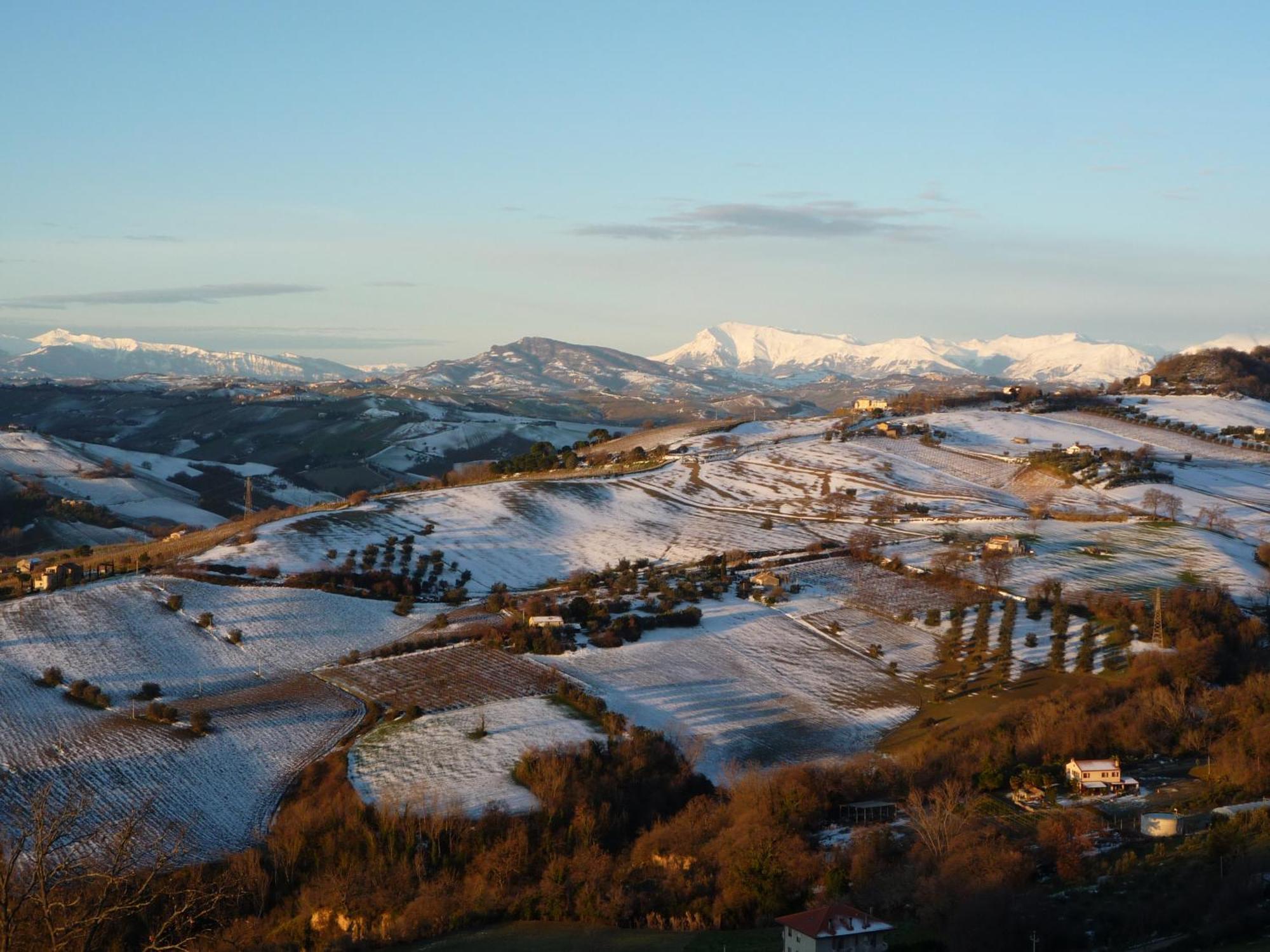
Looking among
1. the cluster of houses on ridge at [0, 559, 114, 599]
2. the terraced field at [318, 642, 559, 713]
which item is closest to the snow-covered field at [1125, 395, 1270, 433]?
the terraced field at [318, 642, 559, 713]

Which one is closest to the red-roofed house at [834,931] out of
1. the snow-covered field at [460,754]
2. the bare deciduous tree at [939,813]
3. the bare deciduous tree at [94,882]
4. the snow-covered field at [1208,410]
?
the bare deciduous tree at [939,813]

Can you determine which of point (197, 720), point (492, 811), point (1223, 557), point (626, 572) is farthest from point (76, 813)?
point (1223, 557)

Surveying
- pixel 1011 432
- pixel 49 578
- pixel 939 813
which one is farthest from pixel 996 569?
pixel 1011 432

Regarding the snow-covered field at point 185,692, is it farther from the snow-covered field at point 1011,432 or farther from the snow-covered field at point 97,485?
the snow-covered field at point 1011,432

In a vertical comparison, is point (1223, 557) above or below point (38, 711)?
above

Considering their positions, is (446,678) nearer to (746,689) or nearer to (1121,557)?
(746,689)

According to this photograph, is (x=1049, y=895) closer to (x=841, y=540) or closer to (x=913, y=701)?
(x=913, y=701)

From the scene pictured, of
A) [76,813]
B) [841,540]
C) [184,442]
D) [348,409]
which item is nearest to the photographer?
[76,813]
